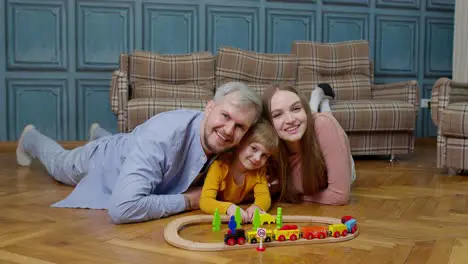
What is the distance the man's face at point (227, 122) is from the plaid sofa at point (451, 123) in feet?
5.39

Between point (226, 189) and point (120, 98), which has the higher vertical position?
point (120, 98)

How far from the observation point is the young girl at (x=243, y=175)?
6.11 feet

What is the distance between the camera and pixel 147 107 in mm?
3385

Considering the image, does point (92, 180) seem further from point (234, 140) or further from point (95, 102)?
point (95, 102)

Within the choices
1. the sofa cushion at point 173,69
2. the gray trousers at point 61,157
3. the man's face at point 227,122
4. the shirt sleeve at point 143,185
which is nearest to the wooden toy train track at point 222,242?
the shirt sleeve at point 143,185

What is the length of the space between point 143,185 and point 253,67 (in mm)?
2432

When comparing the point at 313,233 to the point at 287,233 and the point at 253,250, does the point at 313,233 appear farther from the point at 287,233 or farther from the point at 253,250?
the point at 253,250

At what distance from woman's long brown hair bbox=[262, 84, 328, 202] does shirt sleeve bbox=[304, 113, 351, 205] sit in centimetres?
3

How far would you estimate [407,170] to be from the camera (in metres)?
3.25

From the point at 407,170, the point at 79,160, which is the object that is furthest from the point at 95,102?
the point at 407,170

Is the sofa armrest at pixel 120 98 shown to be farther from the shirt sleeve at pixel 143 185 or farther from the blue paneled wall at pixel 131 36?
the shirt sleeve at pixel 143 185

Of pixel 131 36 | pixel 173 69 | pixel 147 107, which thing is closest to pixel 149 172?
pixel 147 107

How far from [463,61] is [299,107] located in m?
2.89

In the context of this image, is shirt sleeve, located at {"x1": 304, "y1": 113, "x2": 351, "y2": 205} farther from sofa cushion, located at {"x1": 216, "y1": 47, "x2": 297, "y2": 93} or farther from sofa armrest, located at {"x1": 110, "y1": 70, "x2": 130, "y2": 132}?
sofa cushion, located at {"x1": 216, "y1": 47, "x2": 297, "y2": 93}
